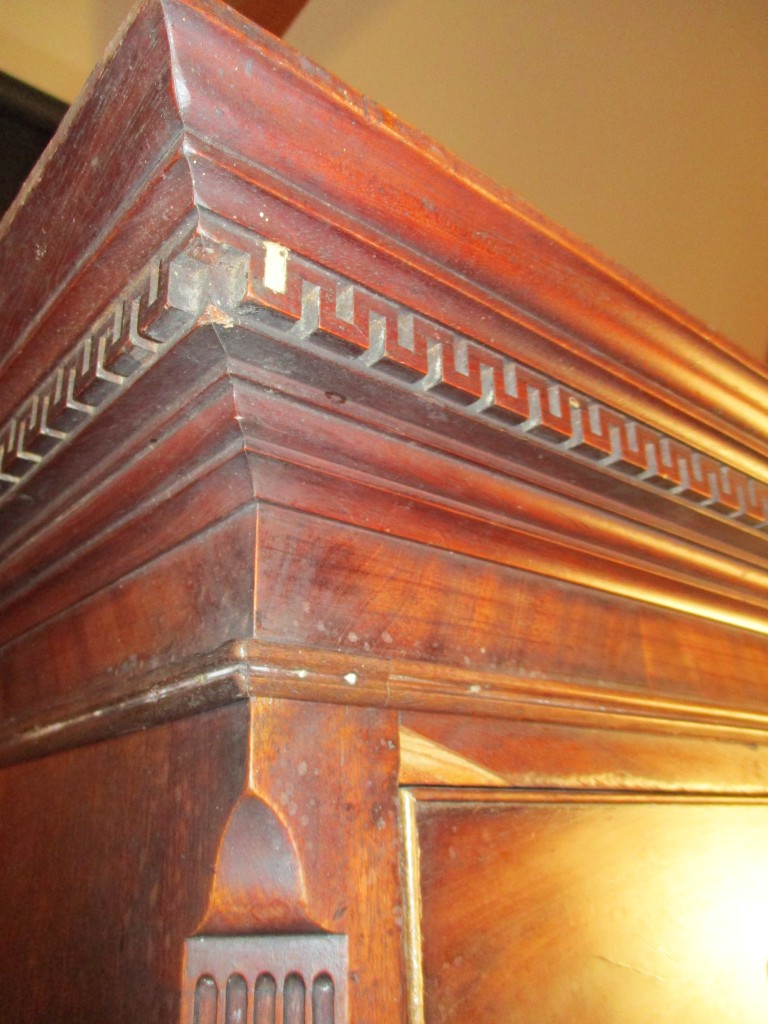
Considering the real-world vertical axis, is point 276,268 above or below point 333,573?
above

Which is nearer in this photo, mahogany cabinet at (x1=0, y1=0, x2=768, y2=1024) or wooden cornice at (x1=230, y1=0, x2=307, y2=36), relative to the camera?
mahogany cabinet at (x1=0, y1=0, x2=768, y2=1024)

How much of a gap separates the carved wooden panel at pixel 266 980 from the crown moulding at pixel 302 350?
135 mm

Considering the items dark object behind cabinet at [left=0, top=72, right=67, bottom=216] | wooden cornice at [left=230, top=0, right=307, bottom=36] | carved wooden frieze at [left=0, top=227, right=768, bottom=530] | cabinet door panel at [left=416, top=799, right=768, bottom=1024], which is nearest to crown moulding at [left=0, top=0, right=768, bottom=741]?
carved wooden frieze at [left=0, top=227, right=768, bottom=530]

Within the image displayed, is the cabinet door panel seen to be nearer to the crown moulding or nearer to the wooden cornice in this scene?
the crown moulding

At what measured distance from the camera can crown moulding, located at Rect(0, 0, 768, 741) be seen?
32 cm

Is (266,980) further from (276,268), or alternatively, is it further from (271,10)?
(271,10)

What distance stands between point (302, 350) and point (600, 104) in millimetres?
1194

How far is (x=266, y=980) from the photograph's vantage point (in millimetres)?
341

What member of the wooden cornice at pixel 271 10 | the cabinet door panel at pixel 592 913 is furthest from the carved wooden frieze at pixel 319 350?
the wooden cornice at pixel 271 10

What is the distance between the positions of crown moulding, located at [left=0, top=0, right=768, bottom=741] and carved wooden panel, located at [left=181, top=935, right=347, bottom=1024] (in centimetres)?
14

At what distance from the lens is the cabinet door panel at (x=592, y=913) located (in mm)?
396

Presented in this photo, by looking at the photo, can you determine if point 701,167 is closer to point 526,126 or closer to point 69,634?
point 526,126

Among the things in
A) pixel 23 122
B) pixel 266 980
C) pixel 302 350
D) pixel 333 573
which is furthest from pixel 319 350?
pixel 23 122

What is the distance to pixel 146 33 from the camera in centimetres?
30
